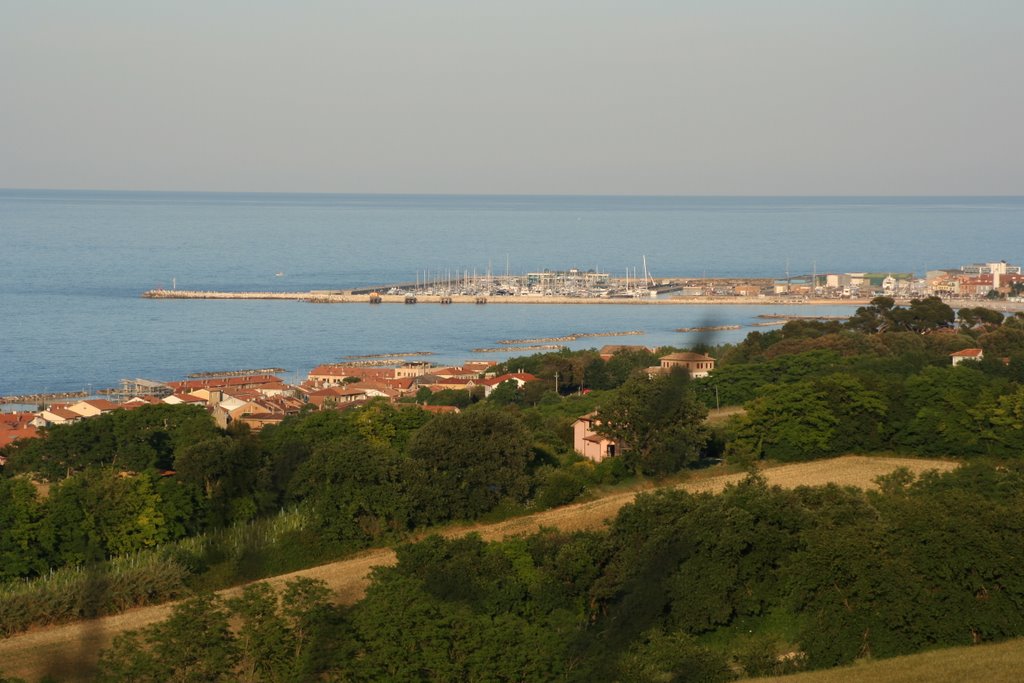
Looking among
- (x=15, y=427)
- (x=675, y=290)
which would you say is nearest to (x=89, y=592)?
(x=15, y=427)

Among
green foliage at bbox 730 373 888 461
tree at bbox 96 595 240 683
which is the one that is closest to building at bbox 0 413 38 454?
green foliage at bbox 730 373 888 461

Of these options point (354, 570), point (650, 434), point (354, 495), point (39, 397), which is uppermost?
point (650, 434)

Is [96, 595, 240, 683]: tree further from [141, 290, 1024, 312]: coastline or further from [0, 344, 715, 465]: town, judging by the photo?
[141, 290, 1024, 312]: coastline

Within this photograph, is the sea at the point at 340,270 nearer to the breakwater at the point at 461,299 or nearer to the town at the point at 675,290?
the breakwater at the point at 461,299

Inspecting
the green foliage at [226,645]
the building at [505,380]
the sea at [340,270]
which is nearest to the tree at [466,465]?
the sea at [340,270]

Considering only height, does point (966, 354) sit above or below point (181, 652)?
above

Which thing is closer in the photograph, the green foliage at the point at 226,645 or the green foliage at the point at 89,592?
the green foliage at the point at 226,645

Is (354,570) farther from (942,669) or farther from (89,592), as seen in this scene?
(942,669)
